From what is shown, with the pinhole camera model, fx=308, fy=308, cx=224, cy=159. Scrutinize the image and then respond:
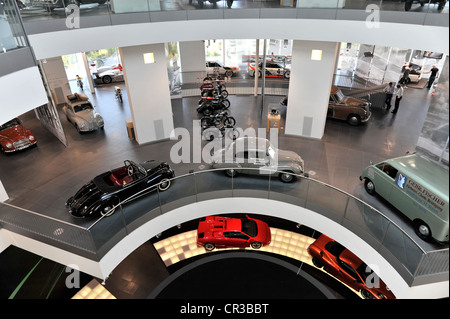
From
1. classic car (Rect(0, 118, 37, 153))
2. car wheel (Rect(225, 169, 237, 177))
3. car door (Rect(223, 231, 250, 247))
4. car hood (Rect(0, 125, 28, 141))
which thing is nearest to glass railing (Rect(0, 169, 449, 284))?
car wheel (Rect(225, 169, 237, 177))

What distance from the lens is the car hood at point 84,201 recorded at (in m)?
8.02

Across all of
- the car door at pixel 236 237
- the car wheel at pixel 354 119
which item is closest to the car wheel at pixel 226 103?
the car wheel at pixel 354 119

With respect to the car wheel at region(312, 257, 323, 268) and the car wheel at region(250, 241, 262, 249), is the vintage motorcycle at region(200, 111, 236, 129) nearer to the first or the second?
the car wheel at region(250, 241, 262, 249)

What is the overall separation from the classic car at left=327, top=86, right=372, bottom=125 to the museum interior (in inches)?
2.4

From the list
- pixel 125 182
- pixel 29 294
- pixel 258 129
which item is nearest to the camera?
pixel 125 182

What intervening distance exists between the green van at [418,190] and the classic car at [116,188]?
5.90m

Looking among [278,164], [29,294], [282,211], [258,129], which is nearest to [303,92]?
[258,129]

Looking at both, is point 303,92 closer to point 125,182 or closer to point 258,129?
point 258,129

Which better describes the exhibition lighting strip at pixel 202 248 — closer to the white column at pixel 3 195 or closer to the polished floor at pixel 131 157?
the polished floor at pixel 131 157

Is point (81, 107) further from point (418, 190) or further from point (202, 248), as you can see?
point (418, 190)

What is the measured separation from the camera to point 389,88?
48.0 ft

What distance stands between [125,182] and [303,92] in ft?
24.4

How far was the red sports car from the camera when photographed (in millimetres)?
11172

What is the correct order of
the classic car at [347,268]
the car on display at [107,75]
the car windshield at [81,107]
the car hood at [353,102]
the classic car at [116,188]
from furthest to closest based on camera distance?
the car on display at [107,75], the car windshield at [81,107], the car hood at [353,102], the classic car at [347,268], the classic car at [116,188]
